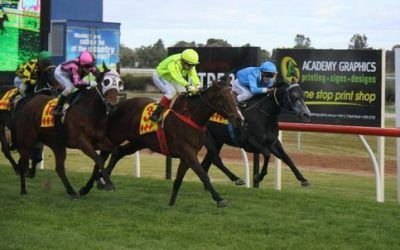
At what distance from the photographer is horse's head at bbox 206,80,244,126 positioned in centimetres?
916

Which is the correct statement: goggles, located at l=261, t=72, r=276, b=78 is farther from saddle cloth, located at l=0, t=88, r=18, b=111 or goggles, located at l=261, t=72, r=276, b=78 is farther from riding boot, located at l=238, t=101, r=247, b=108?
saddle cloth, located at l=0, t=88, r=18, b=111

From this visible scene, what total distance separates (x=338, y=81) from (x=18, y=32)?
6208mm

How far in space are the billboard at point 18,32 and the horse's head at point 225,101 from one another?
653cm

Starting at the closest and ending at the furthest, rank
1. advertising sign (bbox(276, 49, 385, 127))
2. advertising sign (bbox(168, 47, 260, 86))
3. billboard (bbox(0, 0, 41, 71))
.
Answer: advertising sign (bbox(276, 49, 385, 127)) → advertising sign (bbox(168, 47, 260, 86)) → billboard (bbox(0, 0, 41, 71))

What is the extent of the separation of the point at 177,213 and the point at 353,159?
10.3 metres

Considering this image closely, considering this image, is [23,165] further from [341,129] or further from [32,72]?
[341,129]

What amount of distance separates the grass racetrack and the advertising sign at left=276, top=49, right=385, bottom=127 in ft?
6.19

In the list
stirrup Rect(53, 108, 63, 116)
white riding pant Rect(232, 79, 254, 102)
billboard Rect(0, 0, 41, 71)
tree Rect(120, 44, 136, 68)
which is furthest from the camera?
tree Rect(120, 44, 136, 68)

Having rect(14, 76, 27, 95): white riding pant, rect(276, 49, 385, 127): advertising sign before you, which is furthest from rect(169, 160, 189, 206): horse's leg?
rect(14, 76, 27, 95): white riding pant

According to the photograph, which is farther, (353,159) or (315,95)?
(353,159)

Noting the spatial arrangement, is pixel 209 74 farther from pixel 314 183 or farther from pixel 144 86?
pixel 144 86

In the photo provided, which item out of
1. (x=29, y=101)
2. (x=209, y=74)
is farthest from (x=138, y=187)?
(x=209, y=74)

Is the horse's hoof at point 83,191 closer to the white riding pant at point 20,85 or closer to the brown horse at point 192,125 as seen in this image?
the brown horse at point 192,125

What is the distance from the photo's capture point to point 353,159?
18.8 meters
